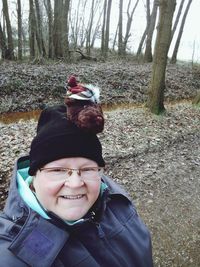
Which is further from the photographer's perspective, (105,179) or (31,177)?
(105,179)

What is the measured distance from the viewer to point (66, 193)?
1.81 m

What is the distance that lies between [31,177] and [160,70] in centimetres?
812

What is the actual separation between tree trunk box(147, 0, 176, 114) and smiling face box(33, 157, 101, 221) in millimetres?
8083

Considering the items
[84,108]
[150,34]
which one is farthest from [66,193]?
[150,34]

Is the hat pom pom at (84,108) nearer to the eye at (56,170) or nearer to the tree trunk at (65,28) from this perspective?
the eye at (56,170)

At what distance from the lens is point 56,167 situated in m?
1.83

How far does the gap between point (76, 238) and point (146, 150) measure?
19.3ft

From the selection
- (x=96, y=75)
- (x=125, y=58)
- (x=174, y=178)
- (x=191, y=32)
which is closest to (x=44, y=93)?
(x=96, y=75)

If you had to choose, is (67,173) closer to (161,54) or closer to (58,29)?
(161,54)

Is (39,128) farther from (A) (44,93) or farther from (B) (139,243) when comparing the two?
(A) (44,93)

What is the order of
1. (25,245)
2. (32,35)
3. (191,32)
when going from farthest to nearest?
(191,32), (32,35), (25,245)

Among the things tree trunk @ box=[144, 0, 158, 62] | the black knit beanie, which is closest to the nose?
the black knit beanie

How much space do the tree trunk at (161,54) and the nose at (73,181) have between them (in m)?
8.13

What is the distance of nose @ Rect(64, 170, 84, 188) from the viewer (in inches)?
70.9
